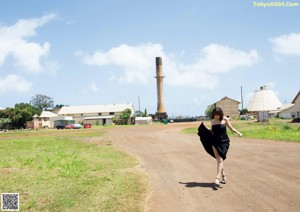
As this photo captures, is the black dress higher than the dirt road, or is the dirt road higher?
the black dress

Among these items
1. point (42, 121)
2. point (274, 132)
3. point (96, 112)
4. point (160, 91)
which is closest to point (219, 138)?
point (274, 132)

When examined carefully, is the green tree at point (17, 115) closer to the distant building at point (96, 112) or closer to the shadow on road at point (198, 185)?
the distant building at point (96, 112)

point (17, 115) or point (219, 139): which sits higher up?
point (17, 115)

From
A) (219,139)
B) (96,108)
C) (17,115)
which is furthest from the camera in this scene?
(96,108)

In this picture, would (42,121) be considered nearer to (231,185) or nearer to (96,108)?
(96,108)

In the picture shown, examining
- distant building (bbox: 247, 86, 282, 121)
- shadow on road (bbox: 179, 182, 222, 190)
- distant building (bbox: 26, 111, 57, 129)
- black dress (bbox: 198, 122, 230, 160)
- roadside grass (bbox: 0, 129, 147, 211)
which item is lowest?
roadside grass (bbox: 0, 129, 147, 211)

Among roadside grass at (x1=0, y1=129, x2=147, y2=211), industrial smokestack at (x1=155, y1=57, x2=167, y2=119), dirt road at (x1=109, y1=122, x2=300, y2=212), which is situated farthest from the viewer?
industrial smokestack at (x1=155, y1=57, x2=167, y2=119)

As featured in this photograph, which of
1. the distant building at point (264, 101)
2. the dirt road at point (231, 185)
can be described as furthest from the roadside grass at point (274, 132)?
the distant building at point (264, 101)

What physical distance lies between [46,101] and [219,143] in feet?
498

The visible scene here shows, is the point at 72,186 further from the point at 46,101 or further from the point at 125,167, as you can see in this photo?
the point at 46,101

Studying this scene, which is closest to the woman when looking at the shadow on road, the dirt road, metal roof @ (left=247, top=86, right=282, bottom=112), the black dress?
the black dress

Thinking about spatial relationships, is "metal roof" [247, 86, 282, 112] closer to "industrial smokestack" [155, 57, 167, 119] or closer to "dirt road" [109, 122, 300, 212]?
"industrial smokestack" [155, 57, 167, 119]

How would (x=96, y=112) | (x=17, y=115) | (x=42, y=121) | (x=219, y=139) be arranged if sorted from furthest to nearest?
1. (x=96, y=112)
2. (x=42, y=121)
3. (x=17, y=115)
4. (x=219, y=139)

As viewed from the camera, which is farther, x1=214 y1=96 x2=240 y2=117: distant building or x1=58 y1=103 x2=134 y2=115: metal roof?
x1=58 y1=103 x2=134 y2=115: metal roof
